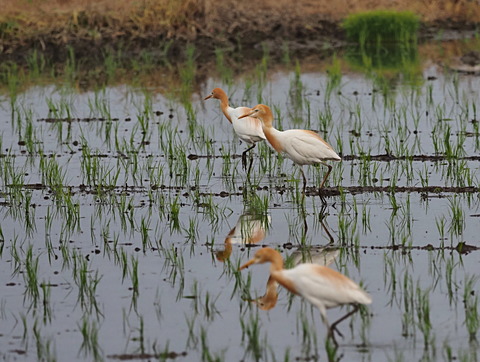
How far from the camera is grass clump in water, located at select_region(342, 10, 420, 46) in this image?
20125mm

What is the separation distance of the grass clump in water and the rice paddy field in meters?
5.30

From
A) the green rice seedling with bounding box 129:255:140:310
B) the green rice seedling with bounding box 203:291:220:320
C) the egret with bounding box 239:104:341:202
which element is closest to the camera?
the green rice seedling with bounding box 203:291:220:320

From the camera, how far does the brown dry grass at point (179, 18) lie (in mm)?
18922

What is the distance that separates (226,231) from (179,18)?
11.6 meters

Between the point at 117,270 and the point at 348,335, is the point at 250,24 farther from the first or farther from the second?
the point at 348,335

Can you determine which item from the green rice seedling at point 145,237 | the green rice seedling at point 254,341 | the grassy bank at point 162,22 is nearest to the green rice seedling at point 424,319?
the green rice seedling at point 254,341

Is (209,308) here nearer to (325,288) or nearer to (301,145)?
(325,288)

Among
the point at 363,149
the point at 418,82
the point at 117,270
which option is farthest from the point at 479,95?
the point at 117,270

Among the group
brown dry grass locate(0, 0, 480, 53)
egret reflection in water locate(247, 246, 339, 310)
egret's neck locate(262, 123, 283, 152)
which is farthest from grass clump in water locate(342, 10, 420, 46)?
egret reflection in water locate(247, 246, 339, 310)

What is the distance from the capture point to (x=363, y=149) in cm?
→ 1109

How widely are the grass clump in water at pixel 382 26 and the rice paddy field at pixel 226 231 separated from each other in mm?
5298

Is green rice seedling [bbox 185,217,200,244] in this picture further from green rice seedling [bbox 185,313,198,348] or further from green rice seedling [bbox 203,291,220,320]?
green rice seedling [bbox 185,313,198,348]

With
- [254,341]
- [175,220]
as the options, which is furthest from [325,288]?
[175,220]

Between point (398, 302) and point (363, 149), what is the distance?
4696 mm
